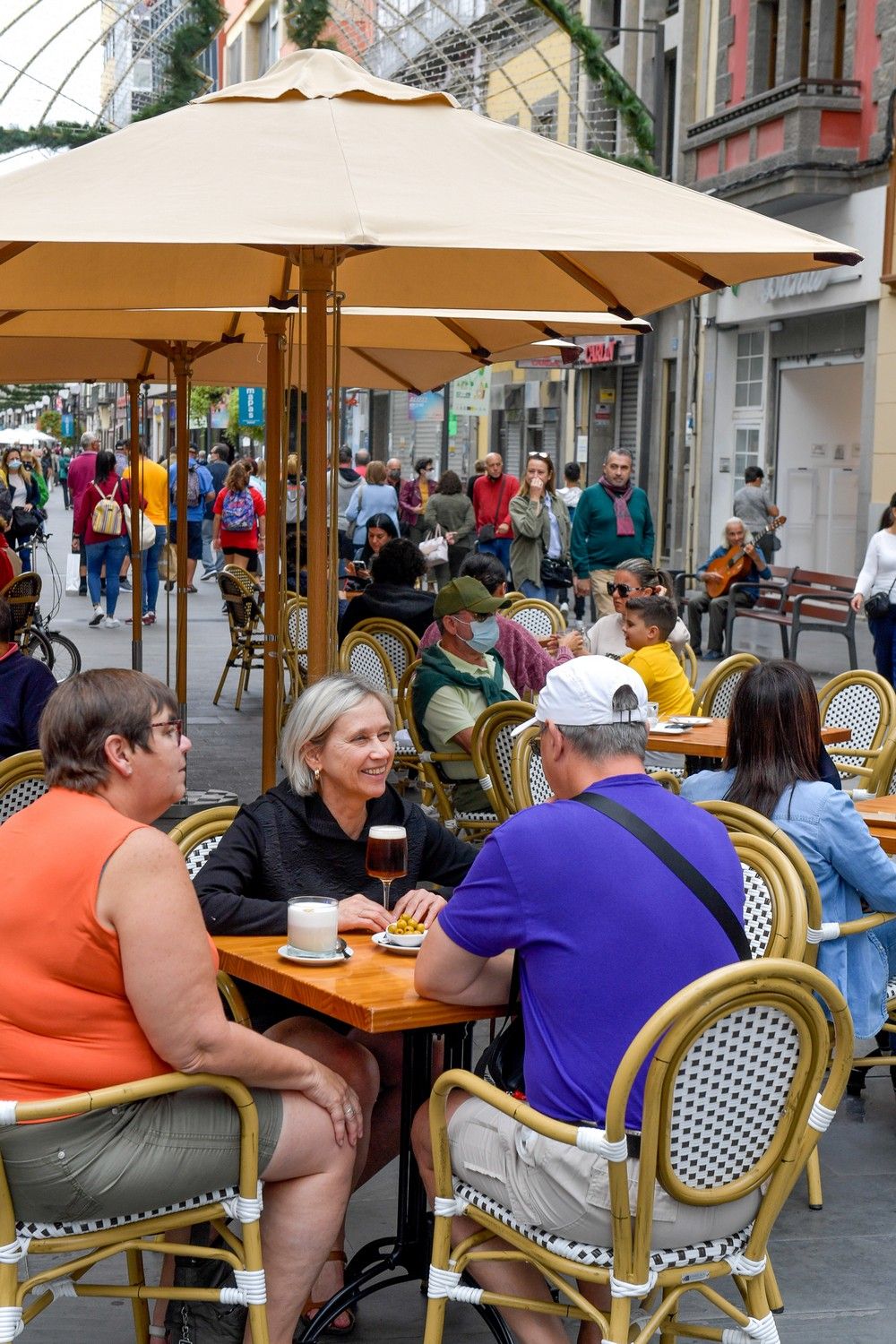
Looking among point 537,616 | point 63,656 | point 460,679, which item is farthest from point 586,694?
point 63,656

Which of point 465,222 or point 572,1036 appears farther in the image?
point 465,222

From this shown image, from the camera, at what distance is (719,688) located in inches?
290

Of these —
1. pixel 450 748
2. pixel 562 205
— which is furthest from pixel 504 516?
pixel 562 205

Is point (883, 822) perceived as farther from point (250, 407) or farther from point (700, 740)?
point (250, 407)

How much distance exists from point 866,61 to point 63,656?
14.0 meters

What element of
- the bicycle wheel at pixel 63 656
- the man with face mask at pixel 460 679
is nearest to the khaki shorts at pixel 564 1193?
the man with face mask at pixel 460 679

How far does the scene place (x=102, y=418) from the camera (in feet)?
330

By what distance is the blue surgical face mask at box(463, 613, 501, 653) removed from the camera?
6648 millimetres

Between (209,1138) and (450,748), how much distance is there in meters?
3.68

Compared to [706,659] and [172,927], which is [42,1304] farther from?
[706,659]

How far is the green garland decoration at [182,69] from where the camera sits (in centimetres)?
1288

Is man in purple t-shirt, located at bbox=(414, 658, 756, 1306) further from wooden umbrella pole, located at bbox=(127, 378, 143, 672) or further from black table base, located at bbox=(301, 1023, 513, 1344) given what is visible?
wooden umbrella pole, located at bbox=(127, 378, 143, 672)

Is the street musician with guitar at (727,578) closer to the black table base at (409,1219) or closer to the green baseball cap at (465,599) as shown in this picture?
the green baseball cap at (465,599)

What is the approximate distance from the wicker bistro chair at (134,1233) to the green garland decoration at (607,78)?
1288 cm
